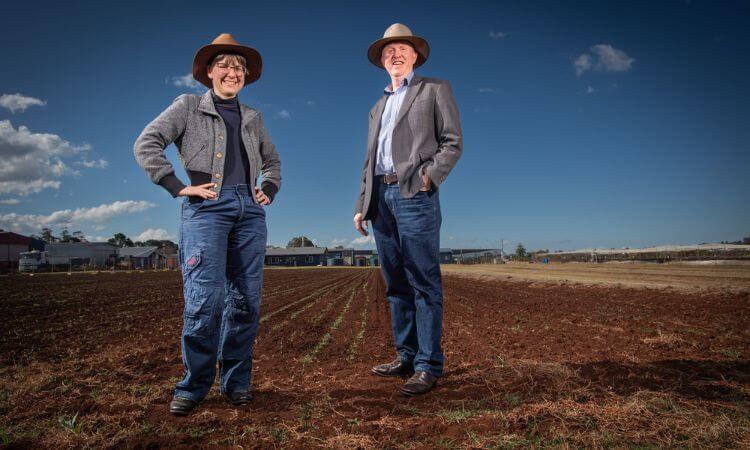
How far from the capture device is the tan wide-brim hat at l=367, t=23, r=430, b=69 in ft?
9.37

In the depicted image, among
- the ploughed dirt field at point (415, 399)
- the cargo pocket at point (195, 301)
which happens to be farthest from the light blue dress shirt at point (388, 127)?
the ploughed dirt field at point (415, 399)

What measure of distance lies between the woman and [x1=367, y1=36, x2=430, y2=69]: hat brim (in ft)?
3.02

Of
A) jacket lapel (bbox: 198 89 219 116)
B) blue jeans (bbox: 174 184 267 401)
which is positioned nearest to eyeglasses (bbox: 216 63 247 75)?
jacket lapel (bbox: 198 89 219 116)

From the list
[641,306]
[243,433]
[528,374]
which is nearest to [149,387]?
[243,433]

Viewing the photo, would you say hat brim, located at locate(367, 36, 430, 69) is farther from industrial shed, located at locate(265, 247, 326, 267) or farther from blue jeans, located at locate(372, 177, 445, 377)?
A: industrial shed, located at locate(265, 247, 326, 267)

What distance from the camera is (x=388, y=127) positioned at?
2857 millimetres

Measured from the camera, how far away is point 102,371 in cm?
375

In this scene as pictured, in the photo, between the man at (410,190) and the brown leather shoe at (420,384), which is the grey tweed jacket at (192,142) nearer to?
the man at (410,190)

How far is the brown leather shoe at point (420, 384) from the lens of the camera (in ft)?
7.94

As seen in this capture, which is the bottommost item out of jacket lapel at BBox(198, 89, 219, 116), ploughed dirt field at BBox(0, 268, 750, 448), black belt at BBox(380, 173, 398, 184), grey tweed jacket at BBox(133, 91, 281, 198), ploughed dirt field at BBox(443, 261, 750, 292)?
ploughed dirt field at BBox(443, 261, 750, 292)

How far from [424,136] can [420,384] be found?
1.71m

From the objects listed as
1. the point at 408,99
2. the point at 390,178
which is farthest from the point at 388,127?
the point at 390,178

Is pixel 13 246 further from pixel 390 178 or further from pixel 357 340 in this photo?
pixel 390 178

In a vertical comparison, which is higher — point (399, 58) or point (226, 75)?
point (399, 58)
